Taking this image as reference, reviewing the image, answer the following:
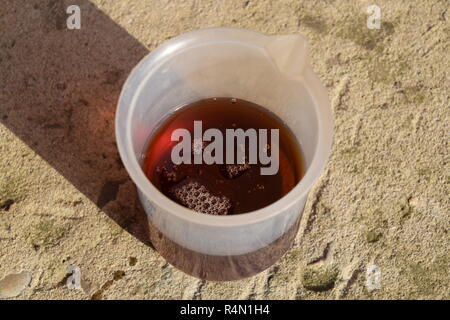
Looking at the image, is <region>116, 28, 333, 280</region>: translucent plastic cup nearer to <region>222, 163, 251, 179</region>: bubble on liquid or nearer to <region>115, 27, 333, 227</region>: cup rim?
<region>115, 27, 333, 227</region>: cup rim

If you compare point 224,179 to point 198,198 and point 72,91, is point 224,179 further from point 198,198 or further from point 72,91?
point 72,91

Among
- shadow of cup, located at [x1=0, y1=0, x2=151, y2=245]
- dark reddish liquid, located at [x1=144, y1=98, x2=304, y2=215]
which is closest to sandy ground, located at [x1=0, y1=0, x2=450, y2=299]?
shadow of cup, located at [x1=0, y1=0, x2=151, y2=245]

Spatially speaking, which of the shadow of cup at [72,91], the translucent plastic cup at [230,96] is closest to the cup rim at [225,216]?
the translucent plastic cup at [230,96]

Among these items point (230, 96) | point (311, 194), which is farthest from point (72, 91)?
point (311, 194)

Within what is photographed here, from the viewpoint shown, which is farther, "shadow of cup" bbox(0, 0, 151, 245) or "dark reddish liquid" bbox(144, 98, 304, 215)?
"shadow of cup" bbox(0, 0, 151, 245)

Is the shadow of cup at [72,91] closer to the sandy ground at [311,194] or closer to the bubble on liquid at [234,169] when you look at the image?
the sandy ground at [311,194]

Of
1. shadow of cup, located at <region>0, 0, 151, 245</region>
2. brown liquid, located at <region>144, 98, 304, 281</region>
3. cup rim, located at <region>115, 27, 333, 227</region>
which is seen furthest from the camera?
shadow of cup, located at <region>0, 0, 151, 245</region>
